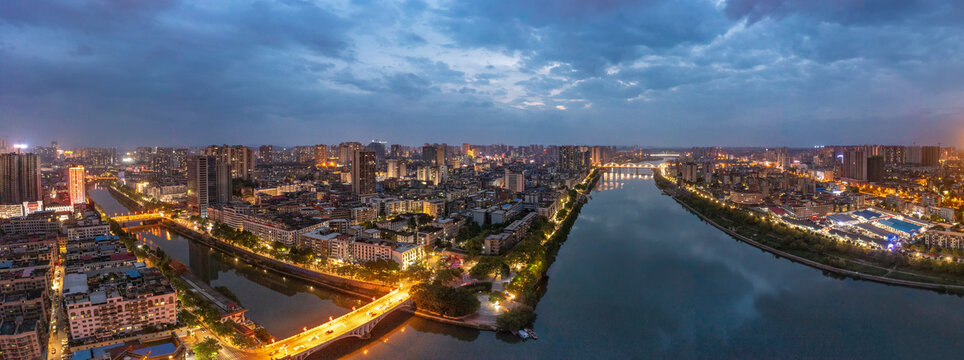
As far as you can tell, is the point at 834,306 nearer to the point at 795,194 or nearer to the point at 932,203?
the point at 932,203

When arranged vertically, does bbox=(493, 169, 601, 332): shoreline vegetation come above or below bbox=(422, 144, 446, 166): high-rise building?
below

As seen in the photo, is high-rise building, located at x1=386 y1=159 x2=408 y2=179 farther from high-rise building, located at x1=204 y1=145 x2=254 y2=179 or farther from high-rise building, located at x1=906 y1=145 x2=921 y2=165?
high-rise building, located at x1=906 y1=145 x2=921 y2=165

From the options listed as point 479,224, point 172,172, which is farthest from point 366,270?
point 172,172

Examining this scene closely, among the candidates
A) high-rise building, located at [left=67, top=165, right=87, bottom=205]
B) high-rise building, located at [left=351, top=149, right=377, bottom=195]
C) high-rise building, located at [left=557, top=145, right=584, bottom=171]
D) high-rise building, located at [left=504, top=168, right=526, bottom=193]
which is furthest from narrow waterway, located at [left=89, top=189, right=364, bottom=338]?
high-rise building, located at [left=557, top=145, right=584, bottom=171]

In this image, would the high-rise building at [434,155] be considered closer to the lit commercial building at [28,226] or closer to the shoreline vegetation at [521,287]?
the shoreline vegetation at [521,287]

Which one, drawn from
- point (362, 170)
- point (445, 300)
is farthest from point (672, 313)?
point (362, 170)

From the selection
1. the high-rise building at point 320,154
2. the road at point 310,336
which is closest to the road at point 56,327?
the road at point 310,336
